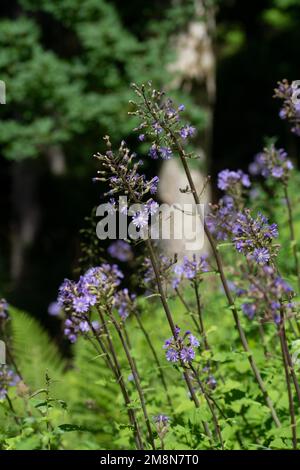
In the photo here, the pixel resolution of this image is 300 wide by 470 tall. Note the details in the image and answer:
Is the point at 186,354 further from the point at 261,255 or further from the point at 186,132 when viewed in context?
the point at 186,132

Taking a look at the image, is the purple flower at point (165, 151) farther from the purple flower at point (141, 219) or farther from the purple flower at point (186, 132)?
the purple flower at point (141, 219)

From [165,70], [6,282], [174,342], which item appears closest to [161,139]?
[174,342]

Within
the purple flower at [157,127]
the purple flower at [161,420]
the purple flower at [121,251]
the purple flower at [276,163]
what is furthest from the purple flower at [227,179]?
the purple flower at [161,420]

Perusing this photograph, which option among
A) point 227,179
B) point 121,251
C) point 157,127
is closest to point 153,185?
point 157,127

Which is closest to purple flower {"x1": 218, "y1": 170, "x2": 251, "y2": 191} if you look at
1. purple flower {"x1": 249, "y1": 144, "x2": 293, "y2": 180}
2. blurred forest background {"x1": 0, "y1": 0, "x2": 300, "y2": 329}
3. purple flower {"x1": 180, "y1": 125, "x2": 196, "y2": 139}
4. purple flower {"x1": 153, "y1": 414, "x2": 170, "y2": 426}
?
purple flower {"x1": 249, "y1": 144, "x2": 293, "y2": 180}

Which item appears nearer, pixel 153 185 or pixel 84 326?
pixel 153 185

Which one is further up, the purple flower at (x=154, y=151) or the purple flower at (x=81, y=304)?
the purple flower at (x=154, y=151)

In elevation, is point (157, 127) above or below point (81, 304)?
above

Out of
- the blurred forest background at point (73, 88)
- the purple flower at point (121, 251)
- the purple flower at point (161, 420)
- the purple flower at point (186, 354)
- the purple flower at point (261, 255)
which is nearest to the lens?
the purple flower at point (261, 255)

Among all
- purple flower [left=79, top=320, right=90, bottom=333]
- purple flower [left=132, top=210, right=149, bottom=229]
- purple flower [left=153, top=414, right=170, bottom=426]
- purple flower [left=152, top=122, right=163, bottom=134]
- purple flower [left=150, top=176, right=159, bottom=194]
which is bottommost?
purple flower [left=153, top=414, right=170, bottom=426]

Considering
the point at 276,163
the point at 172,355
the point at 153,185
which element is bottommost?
the point at 172,355

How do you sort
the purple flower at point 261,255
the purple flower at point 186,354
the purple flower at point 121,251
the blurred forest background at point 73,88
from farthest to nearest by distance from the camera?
the blurred forest background at point 73,88
the purple flower at point 121,251
the purple flower at point 186,354
the purple flower at point 261,255

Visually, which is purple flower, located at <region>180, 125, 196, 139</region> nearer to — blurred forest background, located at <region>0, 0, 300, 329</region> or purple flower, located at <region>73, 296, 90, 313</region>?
purple flower, located at <region>73, 296, 90, 313</region>

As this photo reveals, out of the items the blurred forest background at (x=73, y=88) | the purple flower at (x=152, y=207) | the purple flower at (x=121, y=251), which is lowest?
the purple flower at (x=121, y=251)
